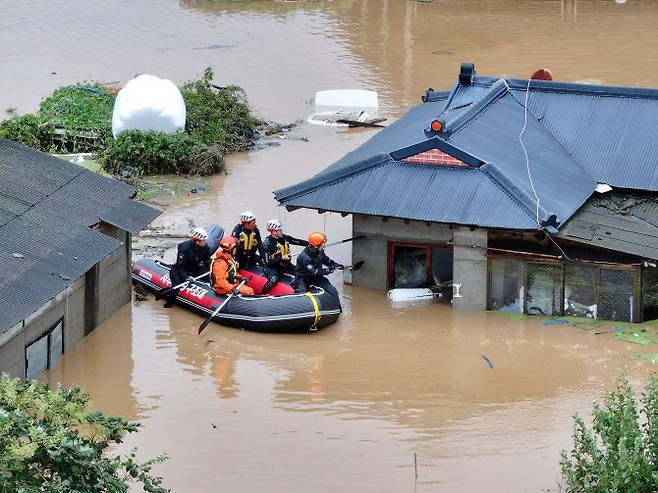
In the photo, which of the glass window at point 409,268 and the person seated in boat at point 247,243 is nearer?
the person seated in boat at point 247,243

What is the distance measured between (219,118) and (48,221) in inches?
476

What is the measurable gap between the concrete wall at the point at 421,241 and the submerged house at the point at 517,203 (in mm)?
21

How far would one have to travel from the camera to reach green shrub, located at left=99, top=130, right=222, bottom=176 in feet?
103

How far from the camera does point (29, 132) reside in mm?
33094

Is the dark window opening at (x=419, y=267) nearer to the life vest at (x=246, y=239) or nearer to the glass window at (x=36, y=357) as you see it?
the life vest at (x=246, y=239)

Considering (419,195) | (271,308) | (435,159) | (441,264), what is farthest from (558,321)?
(271,308)

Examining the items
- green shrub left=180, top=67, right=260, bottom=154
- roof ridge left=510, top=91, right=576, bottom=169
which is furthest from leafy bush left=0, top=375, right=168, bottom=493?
green shrub left=180, top=67, right=260, bottom=154

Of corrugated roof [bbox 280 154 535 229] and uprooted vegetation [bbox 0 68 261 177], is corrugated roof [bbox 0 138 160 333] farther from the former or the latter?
uprooted vegetation [bbox 0 68 261 177]

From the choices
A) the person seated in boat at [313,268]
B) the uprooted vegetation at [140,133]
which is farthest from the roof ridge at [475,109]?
the uprooted vegetation at [140,133]

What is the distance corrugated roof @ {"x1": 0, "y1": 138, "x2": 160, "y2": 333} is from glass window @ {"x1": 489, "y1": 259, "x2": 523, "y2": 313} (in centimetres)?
589

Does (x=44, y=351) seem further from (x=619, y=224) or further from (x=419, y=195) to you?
(x=619, y=224)

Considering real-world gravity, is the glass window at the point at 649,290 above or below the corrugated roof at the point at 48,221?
below

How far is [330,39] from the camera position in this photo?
153 feet

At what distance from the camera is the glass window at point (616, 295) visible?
23.1 meters
